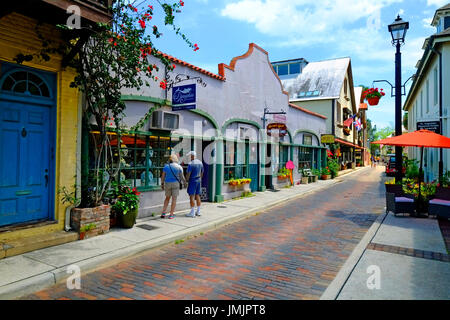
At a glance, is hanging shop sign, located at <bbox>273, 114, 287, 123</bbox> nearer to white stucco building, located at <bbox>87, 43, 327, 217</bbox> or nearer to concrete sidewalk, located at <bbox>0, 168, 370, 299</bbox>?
white stucco building, located at <bbox>87, 43, 327, 217</bbox>

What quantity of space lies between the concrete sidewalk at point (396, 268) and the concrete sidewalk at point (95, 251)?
355 cm

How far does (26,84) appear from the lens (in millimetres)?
5875

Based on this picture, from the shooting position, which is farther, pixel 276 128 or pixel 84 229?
pixel 276 128

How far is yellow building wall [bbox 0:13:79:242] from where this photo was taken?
5.57 metres

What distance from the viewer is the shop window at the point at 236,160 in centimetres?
1203

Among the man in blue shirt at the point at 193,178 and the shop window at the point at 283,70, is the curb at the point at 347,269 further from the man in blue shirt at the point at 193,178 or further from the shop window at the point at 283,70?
the shop window at the point at 283,70

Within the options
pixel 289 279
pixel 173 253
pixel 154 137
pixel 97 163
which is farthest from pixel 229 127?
pixel 289 279

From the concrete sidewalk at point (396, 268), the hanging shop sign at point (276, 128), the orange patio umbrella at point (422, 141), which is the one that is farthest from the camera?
the hanging shop sign at point (276, 128)

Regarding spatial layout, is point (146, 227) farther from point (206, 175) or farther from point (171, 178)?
point (206, 175)

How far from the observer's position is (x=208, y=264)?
511cm

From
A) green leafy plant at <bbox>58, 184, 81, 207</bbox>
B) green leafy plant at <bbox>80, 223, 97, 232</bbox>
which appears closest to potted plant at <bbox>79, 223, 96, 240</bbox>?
green leafy plant at <bbox>80, 223, 97, 232</bbox>

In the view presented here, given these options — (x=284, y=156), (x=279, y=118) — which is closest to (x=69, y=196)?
(x=279, y=118)

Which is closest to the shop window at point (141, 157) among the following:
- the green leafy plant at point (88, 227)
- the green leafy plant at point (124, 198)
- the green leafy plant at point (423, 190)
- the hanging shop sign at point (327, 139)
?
the green leafy plant at point (124, 198)

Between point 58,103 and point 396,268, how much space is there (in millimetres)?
7037
